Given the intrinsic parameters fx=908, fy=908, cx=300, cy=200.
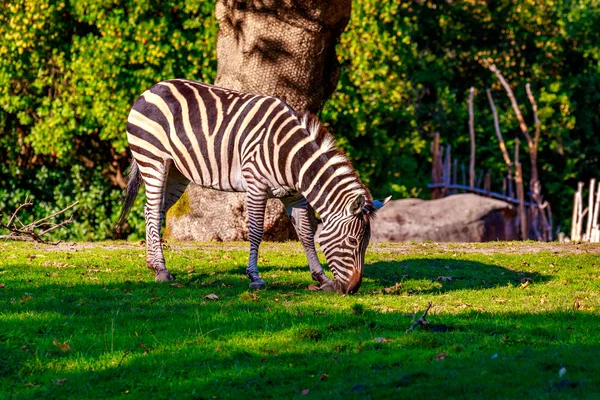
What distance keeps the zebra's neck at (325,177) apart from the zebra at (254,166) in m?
0.01

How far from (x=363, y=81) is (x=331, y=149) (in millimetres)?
11682

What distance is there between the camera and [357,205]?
33.9 ft

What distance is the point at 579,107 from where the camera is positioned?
106ft

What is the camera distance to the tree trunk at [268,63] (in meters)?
17.8

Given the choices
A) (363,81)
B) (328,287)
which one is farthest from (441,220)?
(328,287)

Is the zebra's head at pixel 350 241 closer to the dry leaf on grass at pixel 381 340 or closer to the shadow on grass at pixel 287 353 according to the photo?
the shadow on grass at pixel 287 353

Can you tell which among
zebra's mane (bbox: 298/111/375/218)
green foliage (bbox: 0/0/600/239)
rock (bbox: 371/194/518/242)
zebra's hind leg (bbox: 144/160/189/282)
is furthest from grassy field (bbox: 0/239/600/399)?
green foliage (bbox: 0/0/600/239)

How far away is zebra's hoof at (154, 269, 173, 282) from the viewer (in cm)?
1183

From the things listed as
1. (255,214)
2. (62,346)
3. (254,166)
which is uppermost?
(254,166)

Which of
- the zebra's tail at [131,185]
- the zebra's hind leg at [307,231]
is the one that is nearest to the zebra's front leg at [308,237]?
the zebra's hind leg at [307,231]

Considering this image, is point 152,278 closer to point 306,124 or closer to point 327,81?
point 306,124

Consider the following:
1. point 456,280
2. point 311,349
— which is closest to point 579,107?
point 456,280

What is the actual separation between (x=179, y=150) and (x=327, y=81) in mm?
7059

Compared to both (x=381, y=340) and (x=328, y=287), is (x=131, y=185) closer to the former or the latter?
(x=328, y=287)
